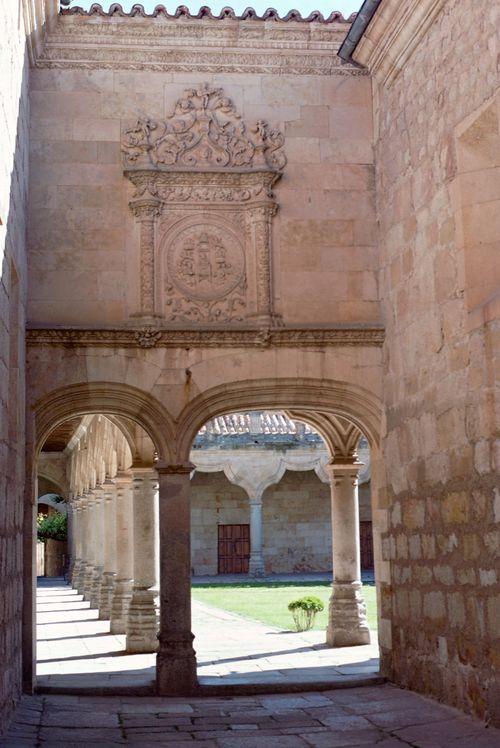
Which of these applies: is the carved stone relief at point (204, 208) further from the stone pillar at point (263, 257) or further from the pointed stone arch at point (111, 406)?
the pointed stone arch at point (111, 406)

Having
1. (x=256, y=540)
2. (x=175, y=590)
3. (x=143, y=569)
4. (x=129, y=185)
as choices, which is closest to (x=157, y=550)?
(x=143, y=569)

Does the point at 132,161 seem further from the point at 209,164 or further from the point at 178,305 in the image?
the point at 178,305

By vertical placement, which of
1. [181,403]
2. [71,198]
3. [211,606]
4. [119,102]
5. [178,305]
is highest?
[119,102]

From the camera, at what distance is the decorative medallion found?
986 centimetres

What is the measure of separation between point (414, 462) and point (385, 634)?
1778 millimetres

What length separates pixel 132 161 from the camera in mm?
9938

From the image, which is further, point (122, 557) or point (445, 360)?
point (122, 557)

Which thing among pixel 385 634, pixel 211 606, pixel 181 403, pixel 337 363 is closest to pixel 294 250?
pixel 337 363

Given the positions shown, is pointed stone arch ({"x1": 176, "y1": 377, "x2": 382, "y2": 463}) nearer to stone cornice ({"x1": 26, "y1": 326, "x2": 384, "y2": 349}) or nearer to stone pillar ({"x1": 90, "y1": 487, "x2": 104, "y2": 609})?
stone cornice ({"x1": 26, "y1": 326, "x2": 384, "y2": 349})

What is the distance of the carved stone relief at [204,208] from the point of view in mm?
9812

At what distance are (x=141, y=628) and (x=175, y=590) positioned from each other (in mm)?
2694

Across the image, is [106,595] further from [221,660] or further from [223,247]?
[223,247]

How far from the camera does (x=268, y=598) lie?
67.5 feet

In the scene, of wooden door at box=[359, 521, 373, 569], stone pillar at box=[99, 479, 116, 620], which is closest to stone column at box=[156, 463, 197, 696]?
stone pillar at box=[99, 479, 116, 620]
